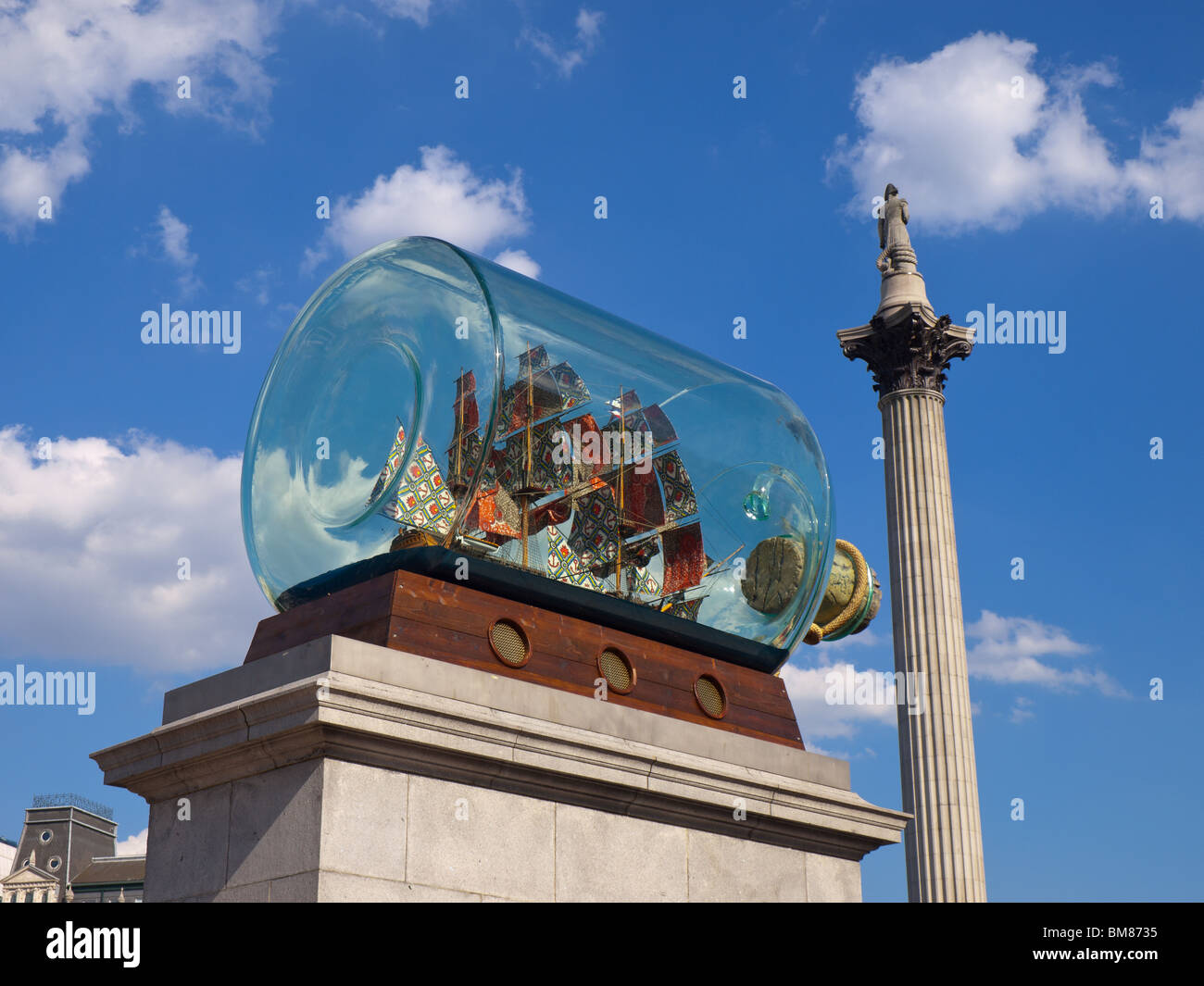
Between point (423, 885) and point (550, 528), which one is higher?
point (550, 528)

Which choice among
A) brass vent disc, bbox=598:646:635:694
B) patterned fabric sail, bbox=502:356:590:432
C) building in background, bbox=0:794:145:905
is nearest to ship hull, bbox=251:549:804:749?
brass vent disc, bbox=598:646:635:694

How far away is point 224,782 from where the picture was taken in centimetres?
718

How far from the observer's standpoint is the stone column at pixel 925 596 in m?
28.0

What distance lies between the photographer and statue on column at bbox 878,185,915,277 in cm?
3256

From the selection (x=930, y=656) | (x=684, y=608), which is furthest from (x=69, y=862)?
(x=684, y=608)

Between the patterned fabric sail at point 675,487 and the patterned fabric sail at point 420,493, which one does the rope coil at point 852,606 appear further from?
the patterned fabric sail at point 420,493

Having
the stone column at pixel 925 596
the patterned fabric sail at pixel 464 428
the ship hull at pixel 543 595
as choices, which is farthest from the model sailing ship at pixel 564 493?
the stone column at pixel 925 596

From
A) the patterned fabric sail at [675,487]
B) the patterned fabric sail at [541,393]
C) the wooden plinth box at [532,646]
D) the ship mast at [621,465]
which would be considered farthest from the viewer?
the patterned fabric sail at [675,487]

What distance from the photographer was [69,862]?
6147cm

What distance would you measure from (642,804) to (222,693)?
7.61 feet

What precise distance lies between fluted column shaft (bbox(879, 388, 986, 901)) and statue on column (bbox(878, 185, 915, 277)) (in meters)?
3.30

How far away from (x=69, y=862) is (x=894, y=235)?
47.0 metres
